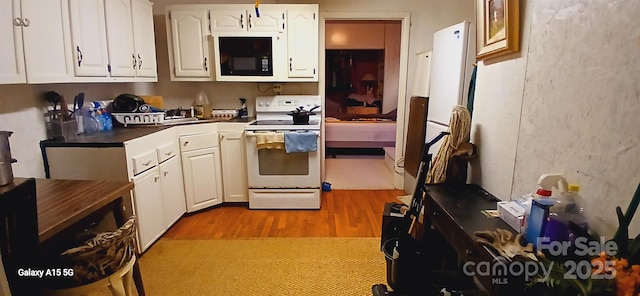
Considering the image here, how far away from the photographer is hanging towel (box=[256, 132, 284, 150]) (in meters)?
3.15

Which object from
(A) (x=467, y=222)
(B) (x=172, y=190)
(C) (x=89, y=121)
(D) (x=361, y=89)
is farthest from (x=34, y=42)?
(D) (x=361, y=89)

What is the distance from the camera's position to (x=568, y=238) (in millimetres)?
1132

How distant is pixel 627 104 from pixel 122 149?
2553mm

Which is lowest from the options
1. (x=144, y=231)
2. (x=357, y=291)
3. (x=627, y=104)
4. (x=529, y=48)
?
(x=357, y=291)

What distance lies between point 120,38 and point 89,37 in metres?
0.38

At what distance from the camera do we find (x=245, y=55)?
336 centimetres

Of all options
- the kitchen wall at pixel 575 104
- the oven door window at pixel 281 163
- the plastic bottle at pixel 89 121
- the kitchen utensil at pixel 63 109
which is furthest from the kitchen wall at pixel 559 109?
the oven door window at pixel 281 163

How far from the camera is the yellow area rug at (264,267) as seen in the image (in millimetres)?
2123

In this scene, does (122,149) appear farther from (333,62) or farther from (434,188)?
(333,62)

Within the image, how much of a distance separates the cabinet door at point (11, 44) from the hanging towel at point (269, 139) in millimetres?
1723

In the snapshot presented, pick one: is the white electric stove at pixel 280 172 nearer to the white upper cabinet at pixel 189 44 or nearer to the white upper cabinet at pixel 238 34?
the white upper cabinet at pixel 238 34

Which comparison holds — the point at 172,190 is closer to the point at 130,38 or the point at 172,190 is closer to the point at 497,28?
the point at 130,38

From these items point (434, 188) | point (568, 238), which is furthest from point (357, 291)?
point (568, 238)

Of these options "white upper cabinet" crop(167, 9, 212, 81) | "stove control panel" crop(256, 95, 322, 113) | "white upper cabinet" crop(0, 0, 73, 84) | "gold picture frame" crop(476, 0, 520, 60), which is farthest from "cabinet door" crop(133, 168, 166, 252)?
"gold picture frame" crop(476, 0, 520, 60)
